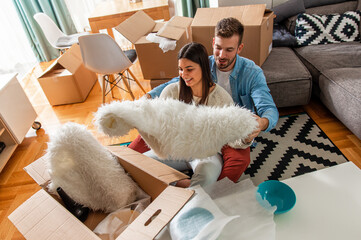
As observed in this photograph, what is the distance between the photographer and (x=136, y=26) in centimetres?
207

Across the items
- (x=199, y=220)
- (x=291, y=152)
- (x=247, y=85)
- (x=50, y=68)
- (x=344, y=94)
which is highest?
(x=199, y=220)

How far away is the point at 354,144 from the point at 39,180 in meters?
1.84

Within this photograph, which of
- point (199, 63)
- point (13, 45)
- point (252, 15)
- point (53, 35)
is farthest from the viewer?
point (13, 45)

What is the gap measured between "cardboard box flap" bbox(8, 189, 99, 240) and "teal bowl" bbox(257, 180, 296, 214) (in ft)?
1.73

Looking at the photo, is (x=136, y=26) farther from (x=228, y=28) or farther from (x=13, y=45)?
(x=13, y=45)

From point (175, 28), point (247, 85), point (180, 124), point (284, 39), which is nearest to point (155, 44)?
point (175, 28)

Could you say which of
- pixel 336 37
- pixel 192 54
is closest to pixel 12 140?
pixel 192 54

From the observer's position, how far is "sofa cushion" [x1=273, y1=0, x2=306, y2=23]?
7.72 ft

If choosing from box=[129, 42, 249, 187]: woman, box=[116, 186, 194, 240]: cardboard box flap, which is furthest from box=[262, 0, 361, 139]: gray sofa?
box=[116, 186, 194, 240]: cardboard box flap

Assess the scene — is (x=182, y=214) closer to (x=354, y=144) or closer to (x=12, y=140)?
(x=354, y=144)

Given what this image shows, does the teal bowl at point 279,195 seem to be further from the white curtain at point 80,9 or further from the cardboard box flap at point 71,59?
the white curtain at point 80,9

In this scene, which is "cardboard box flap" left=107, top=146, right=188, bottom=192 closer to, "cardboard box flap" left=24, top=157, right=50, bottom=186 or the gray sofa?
"cardboard box flap" left=24, top=157, right=50, bottom=186

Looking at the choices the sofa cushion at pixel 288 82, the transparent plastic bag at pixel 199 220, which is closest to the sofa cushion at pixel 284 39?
the sofa cushion at pixel 288 82

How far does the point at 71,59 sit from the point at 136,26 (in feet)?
2.65
